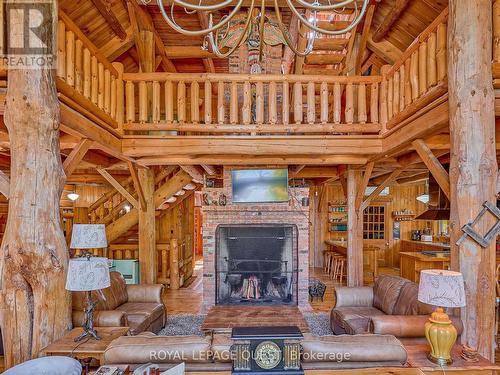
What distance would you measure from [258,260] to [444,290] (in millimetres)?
3954

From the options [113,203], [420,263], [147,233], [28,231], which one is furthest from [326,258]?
[28,231]

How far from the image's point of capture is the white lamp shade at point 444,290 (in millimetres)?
2221

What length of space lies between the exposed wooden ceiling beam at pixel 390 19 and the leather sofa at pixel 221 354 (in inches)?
180

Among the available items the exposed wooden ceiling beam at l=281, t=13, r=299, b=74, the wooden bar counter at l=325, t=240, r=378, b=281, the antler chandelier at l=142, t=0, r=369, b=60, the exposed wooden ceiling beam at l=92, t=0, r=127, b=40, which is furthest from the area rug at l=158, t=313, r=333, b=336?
the exposed wooden ceiling beam at l=92, t=0, r=127, b=40

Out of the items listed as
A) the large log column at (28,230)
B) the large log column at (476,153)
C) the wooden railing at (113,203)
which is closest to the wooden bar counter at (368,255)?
the wooden railing at (113,203)

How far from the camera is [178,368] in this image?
73.7 inches

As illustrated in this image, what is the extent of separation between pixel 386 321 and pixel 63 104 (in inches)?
137

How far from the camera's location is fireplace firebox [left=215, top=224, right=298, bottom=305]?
594 cm

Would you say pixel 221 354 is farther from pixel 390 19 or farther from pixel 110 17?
pixel 390 19

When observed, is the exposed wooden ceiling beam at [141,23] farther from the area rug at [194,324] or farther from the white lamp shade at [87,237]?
the area rug at [194,324]

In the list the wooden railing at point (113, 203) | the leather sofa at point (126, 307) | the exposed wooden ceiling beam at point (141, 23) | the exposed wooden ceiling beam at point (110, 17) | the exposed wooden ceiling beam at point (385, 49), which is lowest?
the leather sofa at point (126, 307)

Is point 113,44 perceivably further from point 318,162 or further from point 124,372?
point 124,372

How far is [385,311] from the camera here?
3990mm

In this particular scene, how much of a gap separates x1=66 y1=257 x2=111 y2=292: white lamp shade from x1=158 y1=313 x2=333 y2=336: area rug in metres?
2.37
